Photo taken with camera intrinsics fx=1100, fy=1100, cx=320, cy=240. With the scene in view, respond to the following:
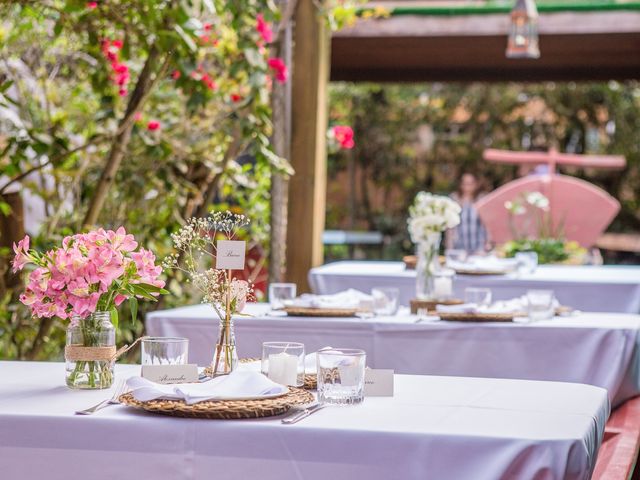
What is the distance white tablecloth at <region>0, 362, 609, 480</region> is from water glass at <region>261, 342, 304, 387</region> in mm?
223

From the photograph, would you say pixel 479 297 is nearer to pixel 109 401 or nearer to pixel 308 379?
pixel 308 379

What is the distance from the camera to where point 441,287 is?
4438 mm

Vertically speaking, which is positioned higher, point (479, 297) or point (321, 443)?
A: point (479, 297)

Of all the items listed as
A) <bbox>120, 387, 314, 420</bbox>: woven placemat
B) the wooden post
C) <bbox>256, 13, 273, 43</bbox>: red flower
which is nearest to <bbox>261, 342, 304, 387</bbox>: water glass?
<bbox>120, 387, 314, 420</bbox>: woven placemat

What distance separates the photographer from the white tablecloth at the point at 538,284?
5191 millimetres

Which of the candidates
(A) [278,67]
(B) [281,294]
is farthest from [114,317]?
(A) [278,67]

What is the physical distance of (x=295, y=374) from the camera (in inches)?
90.4

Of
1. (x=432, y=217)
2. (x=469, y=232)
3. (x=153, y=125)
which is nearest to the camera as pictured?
(x=432, y=217)

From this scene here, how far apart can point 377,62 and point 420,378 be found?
21.7 ft

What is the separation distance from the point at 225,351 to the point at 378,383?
1.41 feet

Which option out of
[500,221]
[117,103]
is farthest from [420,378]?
[500,221]

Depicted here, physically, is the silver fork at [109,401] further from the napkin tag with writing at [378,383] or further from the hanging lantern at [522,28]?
the hanging lantern at [522,28]

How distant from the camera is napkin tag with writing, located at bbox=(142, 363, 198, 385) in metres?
2.33

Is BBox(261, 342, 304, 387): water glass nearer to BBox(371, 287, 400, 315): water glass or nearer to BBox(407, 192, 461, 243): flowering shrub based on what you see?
BBox(371, 287, 400, 315): water glass
